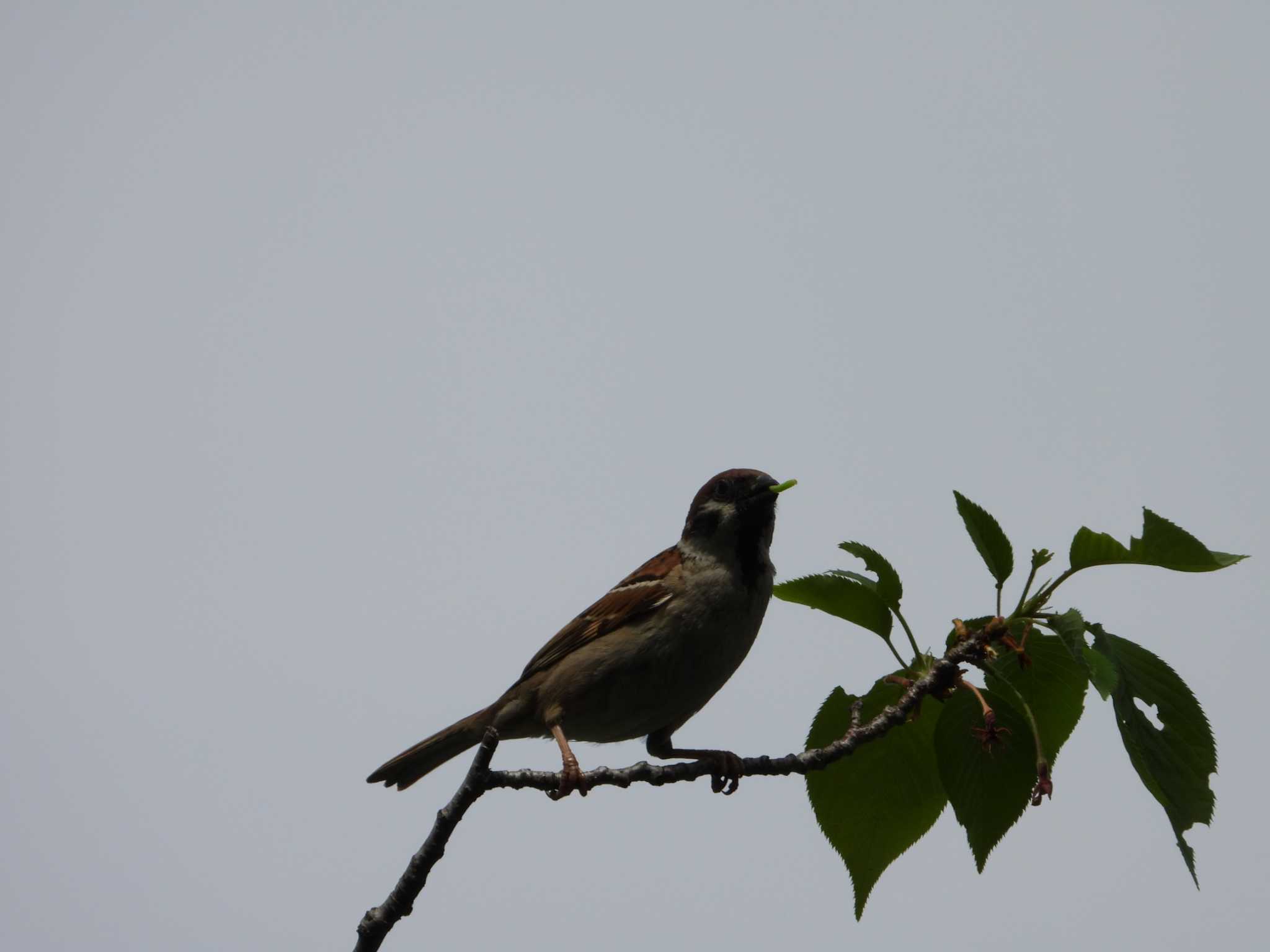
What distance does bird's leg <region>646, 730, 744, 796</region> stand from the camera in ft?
16.1

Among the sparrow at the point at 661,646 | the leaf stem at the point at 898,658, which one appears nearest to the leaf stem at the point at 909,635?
the leaf stem at the point at 898,658

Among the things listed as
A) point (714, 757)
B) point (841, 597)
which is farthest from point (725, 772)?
point (841, 597)

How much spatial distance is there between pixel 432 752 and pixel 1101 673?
479 cm

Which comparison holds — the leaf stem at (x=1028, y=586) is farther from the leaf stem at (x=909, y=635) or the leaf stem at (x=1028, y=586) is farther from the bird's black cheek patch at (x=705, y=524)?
the bird's black cheek patch at (x=705, y=524)

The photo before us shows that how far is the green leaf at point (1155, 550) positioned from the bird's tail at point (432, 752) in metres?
4.18

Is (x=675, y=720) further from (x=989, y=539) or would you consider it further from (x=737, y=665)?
(x=989, y=539)

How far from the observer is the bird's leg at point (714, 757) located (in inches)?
194

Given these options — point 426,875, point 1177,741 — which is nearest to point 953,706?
point 1177,741

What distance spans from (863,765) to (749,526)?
2900 millimetres

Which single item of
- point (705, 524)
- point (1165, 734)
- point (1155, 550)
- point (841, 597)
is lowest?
point (1165, 734)

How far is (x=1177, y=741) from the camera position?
3330 millimetres

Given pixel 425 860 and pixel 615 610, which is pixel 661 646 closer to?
pixel 615 610

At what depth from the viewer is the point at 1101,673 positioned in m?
3.13

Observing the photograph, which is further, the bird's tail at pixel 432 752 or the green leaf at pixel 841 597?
the bird's tail at pixel 432 752
